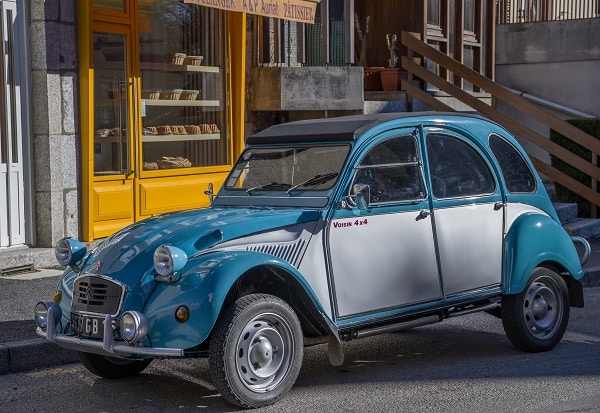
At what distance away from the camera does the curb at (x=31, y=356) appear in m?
7.29

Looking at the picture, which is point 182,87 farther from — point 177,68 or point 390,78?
point 390,78

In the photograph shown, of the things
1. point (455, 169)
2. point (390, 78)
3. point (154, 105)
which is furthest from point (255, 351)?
point (390, 78)

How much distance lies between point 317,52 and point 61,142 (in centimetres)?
491

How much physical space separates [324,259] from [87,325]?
1.50 meters

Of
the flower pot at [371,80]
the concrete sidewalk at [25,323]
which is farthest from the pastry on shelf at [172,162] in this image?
the flower pot at [371,80]

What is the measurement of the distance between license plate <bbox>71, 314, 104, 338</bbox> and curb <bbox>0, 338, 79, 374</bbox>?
1.07m

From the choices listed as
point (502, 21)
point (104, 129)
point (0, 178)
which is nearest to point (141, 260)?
point (0, 178)

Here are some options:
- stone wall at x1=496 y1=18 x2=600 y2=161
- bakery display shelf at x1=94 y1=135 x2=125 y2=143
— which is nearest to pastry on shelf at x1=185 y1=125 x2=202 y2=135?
bakery display shelf at x1=94 y1=135 x2=125 y2=143

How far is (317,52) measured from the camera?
1479cm

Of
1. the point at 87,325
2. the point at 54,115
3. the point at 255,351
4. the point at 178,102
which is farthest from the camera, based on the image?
the point at 178,102

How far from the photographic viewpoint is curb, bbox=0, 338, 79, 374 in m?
7.29

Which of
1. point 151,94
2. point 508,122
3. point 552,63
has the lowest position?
point 508,122

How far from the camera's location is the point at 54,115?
10.9 m

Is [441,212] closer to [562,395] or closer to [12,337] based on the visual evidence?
[562,395]
